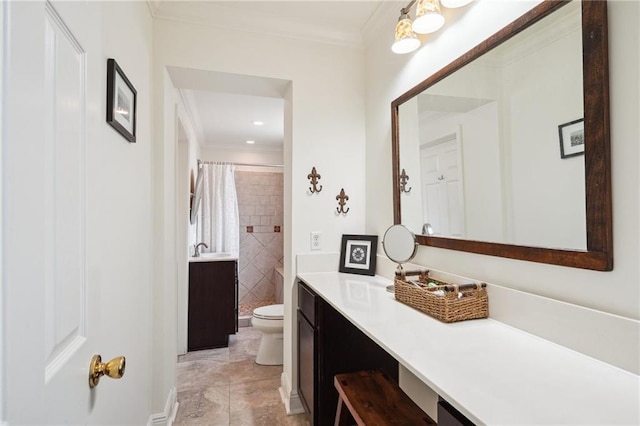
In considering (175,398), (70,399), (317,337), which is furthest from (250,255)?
(70,399)

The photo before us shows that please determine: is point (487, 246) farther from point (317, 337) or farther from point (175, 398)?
point (175, 398)

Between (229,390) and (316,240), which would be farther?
(229,390)

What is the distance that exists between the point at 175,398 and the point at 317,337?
1178 millimetres

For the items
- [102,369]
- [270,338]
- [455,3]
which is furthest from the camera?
[270,338]

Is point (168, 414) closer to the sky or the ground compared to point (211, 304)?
closer to the ground

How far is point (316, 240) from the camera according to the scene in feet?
6.71

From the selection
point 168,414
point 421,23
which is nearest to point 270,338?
point 168,414

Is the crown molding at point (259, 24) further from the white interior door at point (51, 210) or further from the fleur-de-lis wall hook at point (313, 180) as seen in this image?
the white interior door at point (51, 210)

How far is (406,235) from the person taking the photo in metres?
1.56

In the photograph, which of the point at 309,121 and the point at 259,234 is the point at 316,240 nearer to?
the point at 309,121

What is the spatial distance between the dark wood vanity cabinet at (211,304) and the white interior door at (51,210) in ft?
6.98

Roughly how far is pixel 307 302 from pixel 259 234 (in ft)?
9.67

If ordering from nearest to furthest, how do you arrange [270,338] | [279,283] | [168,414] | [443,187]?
[443,187]
[168,414]
[270,338]
[279,283]

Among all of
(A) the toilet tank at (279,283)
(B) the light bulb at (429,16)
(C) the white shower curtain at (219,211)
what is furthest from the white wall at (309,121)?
(C) the white shower curtain at (219,211)
